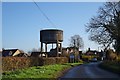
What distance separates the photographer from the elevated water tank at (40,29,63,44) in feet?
191

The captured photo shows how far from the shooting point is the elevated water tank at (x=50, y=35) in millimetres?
58247

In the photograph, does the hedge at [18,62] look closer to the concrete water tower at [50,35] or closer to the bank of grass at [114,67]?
the concrete water tower at [50,35]

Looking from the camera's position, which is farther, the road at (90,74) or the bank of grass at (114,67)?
the bank of grass at (114,67)

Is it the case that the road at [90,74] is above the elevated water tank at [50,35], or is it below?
below

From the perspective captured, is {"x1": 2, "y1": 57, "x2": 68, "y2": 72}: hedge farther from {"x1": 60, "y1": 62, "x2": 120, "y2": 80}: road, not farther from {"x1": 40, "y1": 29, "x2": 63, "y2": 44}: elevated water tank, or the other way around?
{"x1": 40, "y1": 29, "x2": 63, "y2": 44}: elevated water tank

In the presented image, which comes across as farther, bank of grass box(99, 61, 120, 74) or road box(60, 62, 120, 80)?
bank of grass box(99, 61, 120, 74)

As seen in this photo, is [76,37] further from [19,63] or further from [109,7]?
[19,63]

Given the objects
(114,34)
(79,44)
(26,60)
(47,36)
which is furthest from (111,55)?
(79,44)

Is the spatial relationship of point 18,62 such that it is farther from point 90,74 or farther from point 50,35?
point 50,35

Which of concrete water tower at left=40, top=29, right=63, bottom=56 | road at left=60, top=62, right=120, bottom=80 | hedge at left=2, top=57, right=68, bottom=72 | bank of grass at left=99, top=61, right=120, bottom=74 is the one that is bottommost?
road at left=60, top=62, right=120, bottom=80

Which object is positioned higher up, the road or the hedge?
the hedge

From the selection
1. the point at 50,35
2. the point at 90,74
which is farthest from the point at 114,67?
the point at 50,35

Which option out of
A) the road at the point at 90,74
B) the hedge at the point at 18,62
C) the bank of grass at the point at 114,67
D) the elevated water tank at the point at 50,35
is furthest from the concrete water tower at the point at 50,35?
the road at the point at 90,74

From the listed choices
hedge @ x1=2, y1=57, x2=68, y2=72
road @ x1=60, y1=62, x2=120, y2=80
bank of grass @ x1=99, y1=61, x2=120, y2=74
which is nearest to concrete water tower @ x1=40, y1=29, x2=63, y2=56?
hedge @ x1=2, y1=57, x2=68, y2=72
